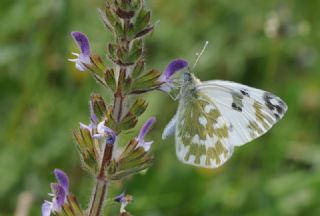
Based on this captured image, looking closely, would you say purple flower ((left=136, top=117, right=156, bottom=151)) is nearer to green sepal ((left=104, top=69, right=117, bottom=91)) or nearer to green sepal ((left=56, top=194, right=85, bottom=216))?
green sepal ((left=104, top=69, right=117, bottom=91))

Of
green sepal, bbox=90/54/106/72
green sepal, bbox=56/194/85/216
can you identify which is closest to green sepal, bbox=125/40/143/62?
green sepal, bbox=90/54/106/72

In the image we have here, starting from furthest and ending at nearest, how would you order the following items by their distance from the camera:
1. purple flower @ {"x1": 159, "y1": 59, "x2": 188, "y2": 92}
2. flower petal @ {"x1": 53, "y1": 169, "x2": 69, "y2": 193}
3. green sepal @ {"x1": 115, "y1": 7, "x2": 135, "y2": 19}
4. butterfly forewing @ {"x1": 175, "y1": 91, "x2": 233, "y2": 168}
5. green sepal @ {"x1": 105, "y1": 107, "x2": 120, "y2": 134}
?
butterfly forewing @ {"x1": 175, "y1": 91, "x2": 233, "y2": 168}, purple flower @ {"x1": 159, "y1": 59, "x2": 188, "y2": 92}, flower petal @ {"x1": 53, "y1": 169, "x2": 69, "y2": 193}, green sepal @ {"x1": 105, "y1": 107, "x2": 120, "y2": 134}, green sepal @ {"x1": 115, "y1": 7, "x2": 135, "y2": 19}

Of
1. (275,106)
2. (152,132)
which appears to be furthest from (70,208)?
(152,132)

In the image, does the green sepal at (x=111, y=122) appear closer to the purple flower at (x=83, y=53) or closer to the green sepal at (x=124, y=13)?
the purple flower at (x=83, y=53)

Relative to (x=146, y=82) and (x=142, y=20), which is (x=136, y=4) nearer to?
(x=142, y=20)

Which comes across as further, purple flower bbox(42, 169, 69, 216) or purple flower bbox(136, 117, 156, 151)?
purple flower bbox(136, 117, 156, 151)

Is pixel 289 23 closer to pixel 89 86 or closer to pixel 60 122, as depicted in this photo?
pixel 89 86

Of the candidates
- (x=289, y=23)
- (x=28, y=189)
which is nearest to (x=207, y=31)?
(x=289, y=23)

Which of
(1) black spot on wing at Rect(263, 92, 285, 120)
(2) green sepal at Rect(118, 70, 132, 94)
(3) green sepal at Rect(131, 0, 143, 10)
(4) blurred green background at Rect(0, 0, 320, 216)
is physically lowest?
(2) green sepal at Rect(118, 70, 132, 94)
